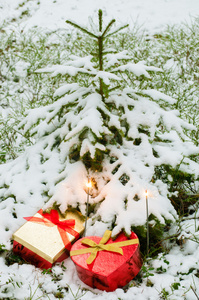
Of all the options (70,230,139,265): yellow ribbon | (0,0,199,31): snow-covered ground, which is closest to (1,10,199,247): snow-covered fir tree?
(70,230,139,265): yellow ribbon

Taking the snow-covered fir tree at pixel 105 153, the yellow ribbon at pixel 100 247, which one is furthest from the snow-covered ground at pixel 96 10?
the yellow ribbon at pixel 100 247

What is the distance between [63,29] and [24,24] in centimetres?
106

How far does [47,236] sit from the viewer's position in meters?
1.93

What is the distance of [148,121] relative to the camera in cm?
215

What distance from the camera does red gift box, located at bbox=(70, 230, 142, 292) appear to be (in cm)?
164

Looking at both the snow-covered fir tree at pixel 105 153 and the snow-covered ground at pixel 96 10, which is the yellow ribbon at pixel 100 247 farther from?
the snow-covered ground at pixel 96 10

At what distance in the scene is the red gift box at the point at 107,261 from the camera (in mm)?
1643

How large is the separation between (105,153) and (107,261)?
95cm

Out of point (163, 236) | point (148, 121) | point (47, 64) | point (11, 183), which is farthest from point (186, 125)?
point (47, 64)

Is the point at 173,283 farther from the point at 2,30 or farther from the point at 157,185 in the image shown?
the point at 2,30

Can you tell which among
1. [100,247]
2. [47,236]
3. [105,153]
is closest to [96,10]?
[105,153]

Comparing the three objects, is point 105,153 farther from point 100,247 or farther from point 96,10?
point 96,10

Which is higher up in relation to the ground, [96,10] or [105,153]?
[96,10]

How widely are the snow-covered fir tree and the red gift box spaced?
0.11 metres
